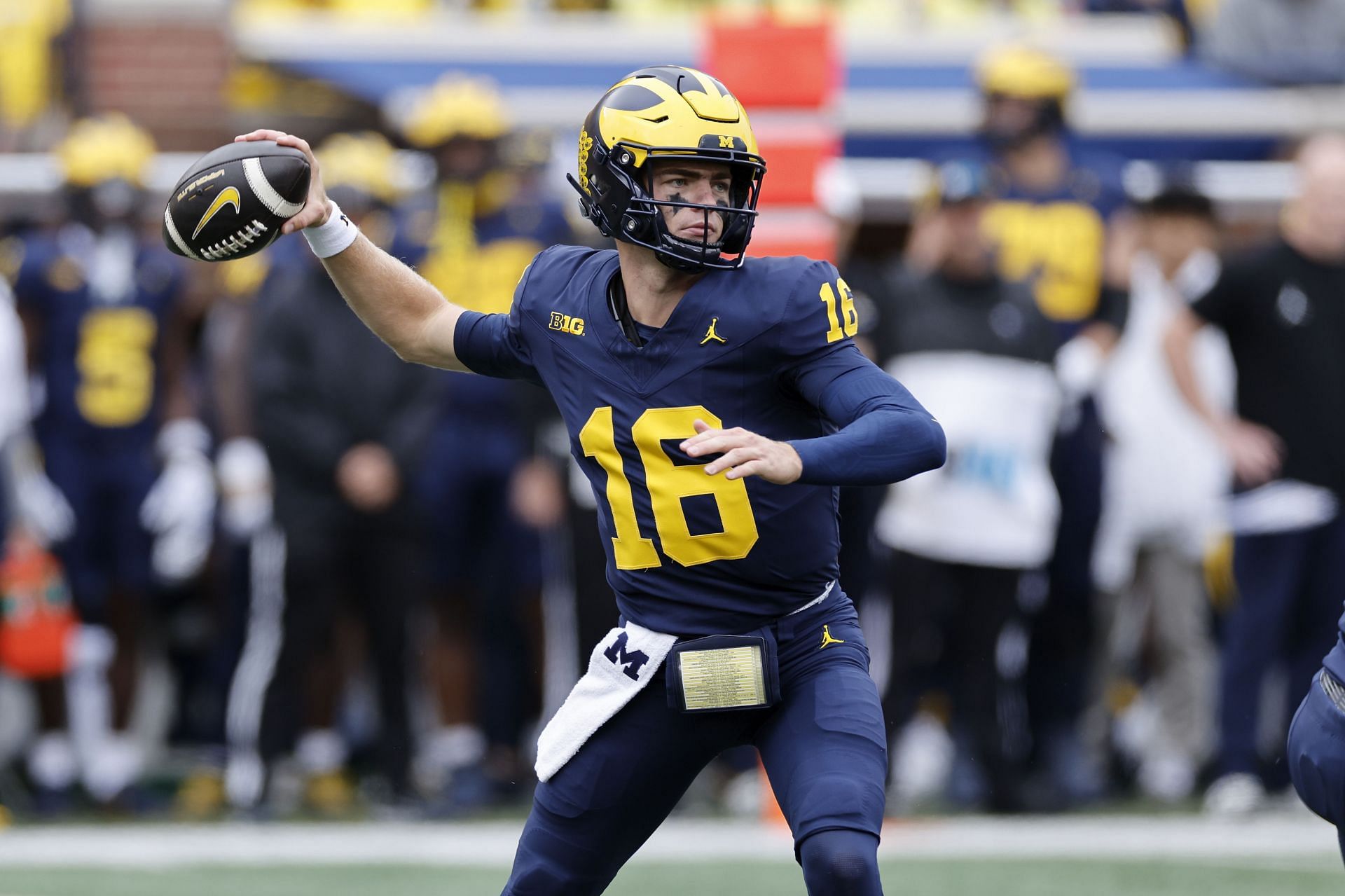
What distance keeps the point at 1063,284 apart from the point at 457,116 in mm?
2497

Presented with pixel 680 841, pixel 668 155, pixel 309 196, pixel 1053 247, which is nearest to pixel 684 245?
pixel 668 155

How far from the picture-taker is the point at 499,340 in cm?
428

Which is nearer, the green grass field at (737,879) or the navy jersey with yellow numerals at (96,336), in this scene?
the green grass field at (737,879)

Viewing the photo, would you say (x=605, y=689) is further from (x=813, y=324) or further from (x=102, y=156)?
(x=102, y=156)

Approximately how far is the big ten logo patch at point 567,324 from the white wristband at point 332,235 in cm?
50

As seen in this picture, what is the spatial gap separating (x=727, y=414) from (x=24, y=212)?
5709 mm

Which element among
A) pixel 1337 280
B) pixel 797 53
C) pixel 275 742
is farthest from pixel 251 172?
pixel 1337 280

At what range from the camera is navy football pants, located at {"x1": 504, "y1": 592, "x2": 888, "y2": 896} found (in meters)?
3.88

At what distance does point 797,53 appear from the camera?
701cm

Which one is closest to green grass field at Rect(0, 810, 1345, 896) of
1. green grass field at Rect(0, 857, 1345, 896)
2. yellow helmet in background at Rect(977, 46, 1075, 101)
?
green grass field at Rect(0, 857, 1345, 896)

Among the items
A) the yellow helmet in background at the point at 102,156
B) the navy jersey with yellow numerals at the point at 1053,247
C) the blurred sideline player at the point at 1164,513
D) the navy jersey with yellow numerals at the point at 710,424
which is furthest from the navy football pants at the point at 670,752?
the yellow helmet in background at the point at 102,156

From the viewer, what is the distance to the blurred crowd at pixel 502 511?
7.43 metres

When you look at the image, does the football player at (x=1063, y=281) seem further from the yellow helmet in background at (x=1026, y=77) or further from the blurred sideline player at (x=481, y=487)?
the blurred sideline player at (x=481, y=487)

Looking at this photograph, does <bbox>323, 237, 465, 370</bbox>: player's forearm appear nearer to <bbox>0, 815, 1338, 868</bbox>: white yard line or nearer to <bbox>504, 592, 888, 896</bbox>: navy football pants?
<bbox>504, 592, 888, 896</bbox>: navy football pants
